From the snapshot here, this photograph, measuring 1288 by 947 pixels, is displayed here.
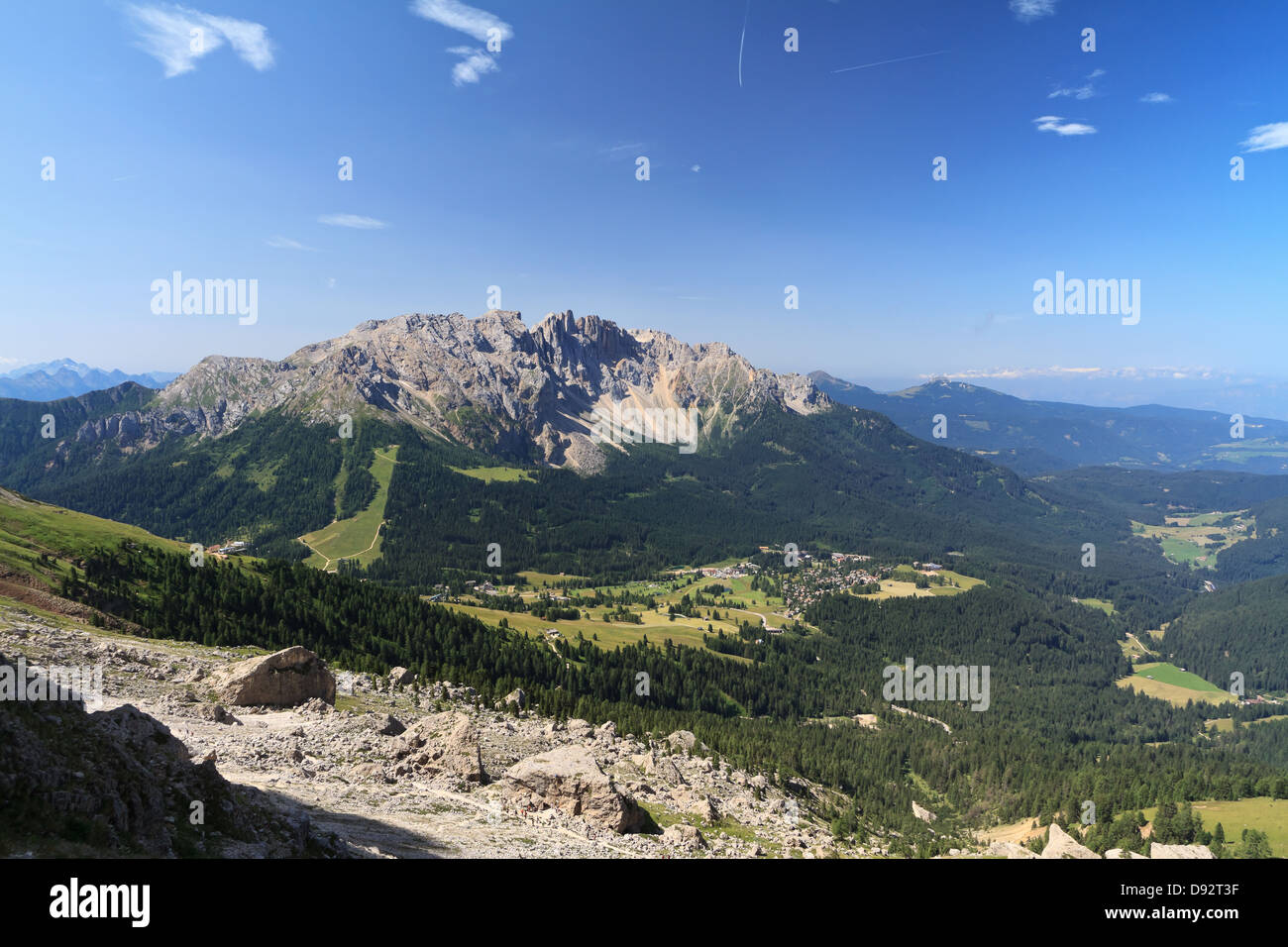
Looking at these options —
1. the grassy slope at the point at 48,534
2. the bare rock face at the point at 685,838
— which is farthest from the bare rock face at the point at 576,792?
the grassy slope at the point at 48,534

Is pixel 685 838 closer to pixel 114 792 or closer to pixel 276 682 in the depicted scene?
pixel 114 792

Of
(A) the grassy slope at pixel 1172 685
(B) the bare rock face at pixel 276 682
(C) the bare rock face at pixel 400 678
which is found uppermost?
(B) the bare rock face at pixel 276 682

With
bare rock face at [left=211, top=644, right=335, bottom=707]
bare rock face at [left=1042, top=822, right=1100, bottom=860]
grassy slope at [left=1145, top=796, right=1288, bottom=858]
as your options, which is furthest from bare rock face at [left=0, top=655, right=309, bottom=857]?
grassy slope at [left=1145, top=796, right=1288, bottom=858]

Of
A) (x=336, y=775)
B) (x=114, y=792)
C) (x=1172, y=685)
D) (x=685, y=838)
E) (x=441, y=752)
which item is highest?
(x=114, y=792)

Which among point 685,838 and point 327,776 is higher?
point 327,776

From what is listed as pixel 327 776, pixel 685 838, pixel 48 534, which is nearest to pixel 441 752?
pixel 327 776

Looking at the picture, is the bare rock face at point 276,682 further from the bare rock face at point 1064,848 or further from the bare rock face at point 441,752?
the bare rock face at point 1064,848
